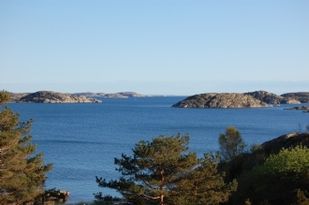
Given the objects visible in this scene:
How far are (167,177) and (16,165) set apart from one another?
9495 millimetres

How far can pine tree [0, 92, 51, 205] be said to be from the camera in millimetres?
32125

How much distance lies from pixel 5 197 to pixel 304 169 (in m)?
17.9

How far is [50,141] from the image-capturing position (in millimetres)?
114000

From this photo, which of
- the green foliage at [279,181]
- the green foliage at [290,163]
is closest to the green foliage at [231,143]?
the green foliage at [279,181]

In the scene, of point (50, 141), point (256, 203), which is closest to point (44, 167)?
point (256, 203)

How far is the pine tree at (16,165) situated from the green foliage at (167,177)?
22.4 ft

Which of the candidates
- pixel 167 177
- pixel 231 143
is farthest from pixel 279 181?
pixel 231 143

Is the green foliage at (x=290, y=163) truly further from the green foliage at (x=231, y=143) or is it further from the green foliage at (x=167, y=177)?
the green foliage at (x=231, y=143)

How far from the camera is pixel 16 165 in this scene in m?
32.8

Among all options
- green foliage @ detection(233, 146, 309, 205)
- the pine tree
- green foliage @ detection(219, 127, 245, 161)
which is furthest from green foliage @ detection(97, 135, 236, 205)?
green foliage @ detection(219, 127, 245, 161)

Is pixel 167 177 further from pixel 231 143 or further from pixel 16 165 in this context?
pixel 231 143

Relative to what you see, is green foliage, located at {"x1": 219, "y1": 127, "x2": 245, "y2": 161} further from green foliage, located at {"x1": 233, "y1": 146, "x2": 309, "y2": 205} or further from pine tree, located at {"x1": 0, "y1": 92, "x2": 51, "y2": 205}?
pine tree, located at {"x1": 0, "y1": 92, "x2": 51, "y2": 205}

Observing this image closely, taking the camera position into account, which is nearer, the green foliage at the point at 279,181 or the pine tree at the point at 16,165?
the green foliage at the point at 279,181

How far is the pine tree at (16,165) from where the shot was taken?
1265 inches
